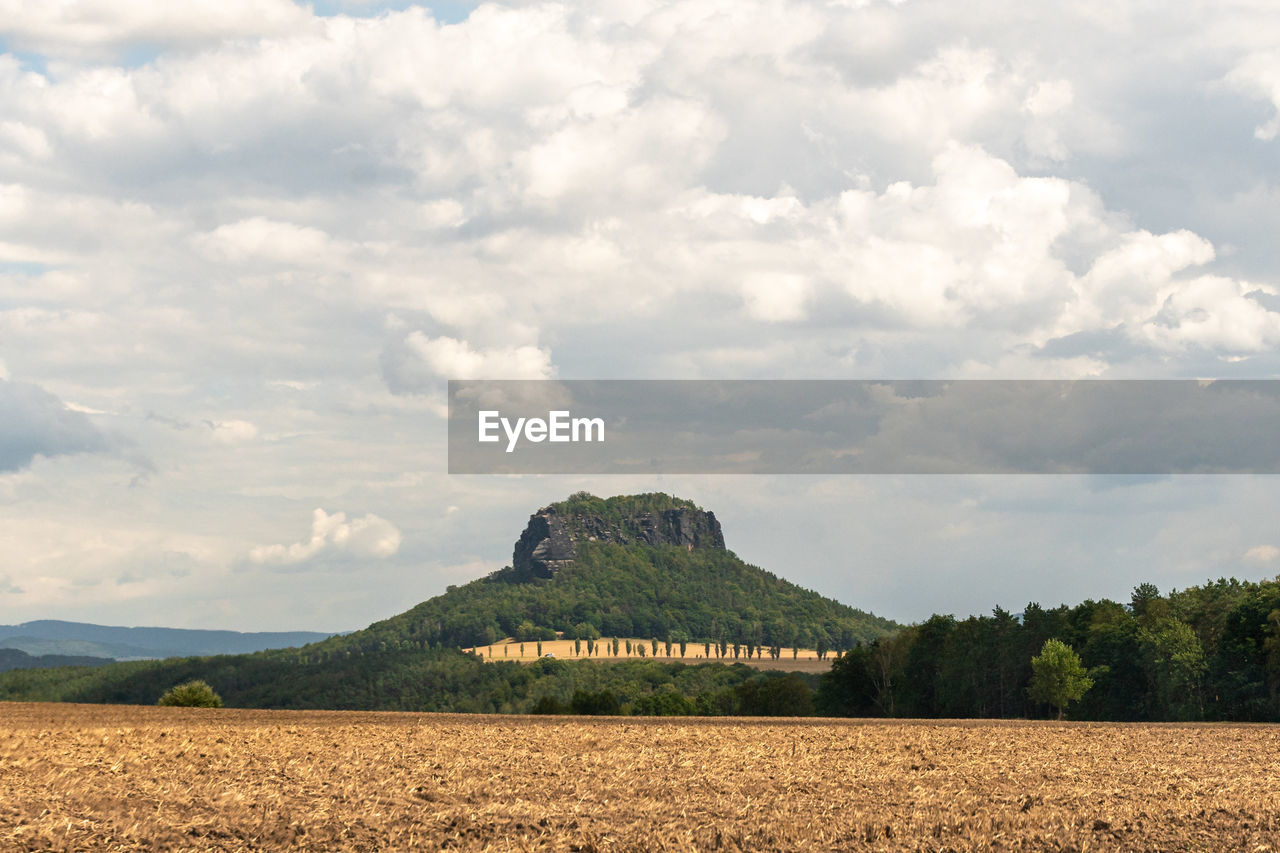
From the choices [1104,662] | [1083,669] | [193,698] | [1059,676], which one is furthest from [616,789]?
[1104,662]

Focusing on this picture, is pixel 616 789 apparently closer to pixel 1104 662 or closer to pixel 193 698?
pixel 193 698

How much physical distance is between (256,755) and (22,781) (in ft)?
32.9

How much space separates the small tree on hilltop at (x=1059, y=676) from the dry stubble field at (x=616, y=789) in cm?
4258

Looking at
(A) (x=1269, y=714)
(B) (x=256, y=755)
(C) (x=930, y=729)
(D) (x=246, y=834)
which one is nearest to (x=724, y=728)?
(C) (x=930, y=729)

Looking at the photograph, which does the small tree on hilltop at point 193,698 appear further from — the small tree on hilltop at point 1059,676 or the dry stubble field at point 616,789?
the small tree on hilltop at point 1059,676

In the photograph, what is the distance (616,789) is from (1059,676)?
247 ft

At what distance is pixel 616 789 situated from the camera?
1422 inches

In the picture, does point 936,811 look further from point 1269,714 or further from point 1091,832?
point 1269,714

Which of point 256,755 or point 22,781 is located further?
point 256,755

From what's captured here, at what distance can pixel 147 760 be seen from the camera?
1591 inches

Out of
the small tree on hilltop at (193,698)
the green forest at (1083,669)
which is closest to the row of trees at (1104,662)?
the green forest at (1083,669)

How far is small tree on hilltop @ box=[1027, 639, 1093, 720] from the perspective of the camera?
100 meters

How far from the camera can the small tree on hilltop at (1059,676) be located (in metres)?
100

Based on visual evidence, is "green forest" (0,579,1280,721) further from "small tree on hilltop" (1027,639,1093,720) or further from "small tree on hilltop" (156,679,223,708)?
"small tree on hilltop" (156,679,223,708)
